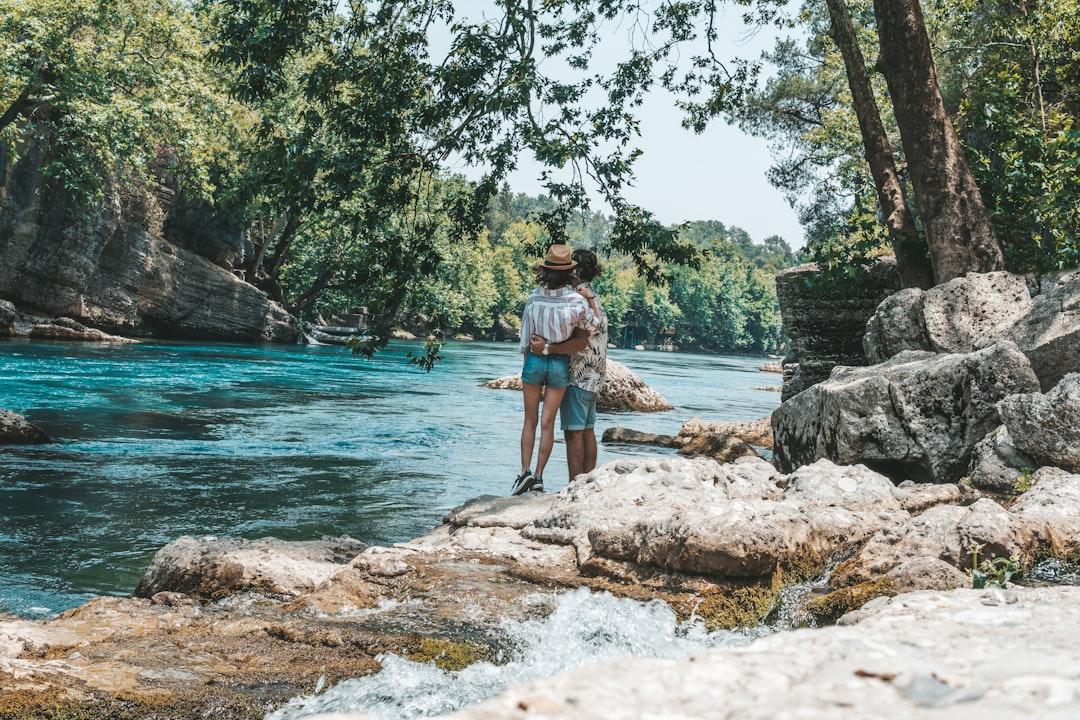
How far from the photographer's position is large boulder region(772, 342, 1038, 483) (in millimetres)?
6219

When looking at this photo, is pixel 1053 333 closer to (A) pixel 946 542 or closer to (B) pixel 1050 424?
(B) pixel 1050 424

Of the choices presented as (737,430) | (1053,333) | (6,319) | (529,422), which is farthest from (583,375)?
(6,319)

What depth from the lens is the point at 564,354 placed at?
285 inches

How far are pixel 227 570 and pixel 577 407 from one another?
11.4ft

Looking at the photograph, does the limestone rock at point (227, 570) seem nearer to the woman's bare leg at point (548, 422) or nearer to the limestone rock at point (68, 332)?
the woman's bare leg at point (548, 422)

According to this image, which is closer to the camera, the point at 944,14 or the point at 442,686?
the point at 442,686

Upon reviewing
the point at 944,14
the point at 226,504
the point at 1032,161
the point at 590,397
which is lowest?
the point at 226,504

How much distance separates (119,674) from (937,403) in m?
5.72

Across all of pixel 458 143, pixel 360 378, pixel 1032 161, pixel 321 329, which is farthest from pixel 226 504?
pixel 321 329

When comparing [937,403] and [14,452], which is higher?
[937,403]

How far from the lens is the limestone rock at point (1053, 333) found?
6.36m

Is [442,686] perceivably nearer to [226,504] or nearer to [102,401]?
[226,504]

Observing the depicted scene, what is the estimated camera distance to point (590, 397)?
734 cm

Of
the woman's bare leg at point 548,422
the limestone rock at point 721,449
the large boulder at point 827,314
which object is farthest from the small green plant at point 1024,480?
the large boulder at point 827,314
